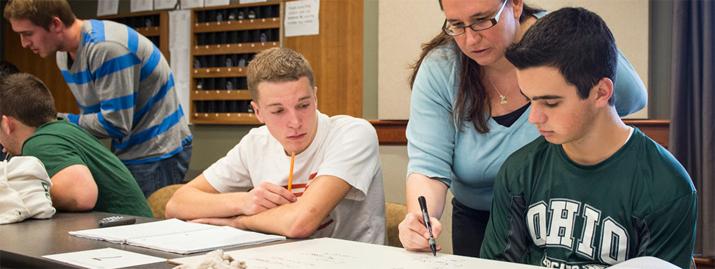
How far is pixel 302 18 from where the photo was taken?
4207 millimetres

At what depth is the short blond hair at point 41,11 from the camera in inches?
119

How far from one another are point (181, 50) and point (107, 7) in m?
0.83

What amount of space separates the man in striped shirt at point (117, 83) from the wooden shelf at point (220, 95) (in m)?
1.15

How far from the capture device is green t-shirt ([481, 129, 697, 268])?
4.51 feet

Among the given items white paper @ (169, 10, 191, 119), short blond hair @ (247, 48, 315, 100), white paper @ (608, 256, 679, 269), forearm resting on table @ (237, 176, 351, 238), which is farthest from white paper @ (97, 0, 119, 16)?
white paper @ (608, 256, 679, 269)

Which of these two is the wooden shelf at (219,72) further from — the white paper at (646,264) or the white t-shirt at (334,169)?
the white paper at (646,264)

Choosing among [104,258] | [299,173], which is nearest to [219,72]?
[299,173]

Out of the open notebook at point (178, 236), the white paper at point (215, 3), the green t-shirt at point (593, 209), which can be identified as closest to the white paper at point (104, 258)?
the open notebook at point (178, 236)

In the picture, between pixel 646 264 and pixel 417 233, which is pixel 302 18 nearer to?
pixel 417 233

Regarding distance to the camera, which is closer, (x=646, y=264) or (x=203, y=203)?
(x=646, y=264)

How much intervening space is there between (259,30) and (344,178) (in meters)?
2.59

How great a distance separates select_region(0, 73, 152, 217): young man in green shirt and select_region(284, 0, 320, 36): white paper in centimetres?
182

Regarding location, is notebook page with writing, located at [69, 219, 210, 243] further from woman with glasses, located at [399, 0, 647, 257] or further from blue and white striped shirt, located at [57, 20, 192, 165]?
blue and white striped shirt, located at [57, 20, 192, 165]

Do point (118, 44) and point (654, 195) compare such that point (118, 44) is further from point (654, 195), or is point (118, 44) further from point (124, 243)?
point (654, 195)
